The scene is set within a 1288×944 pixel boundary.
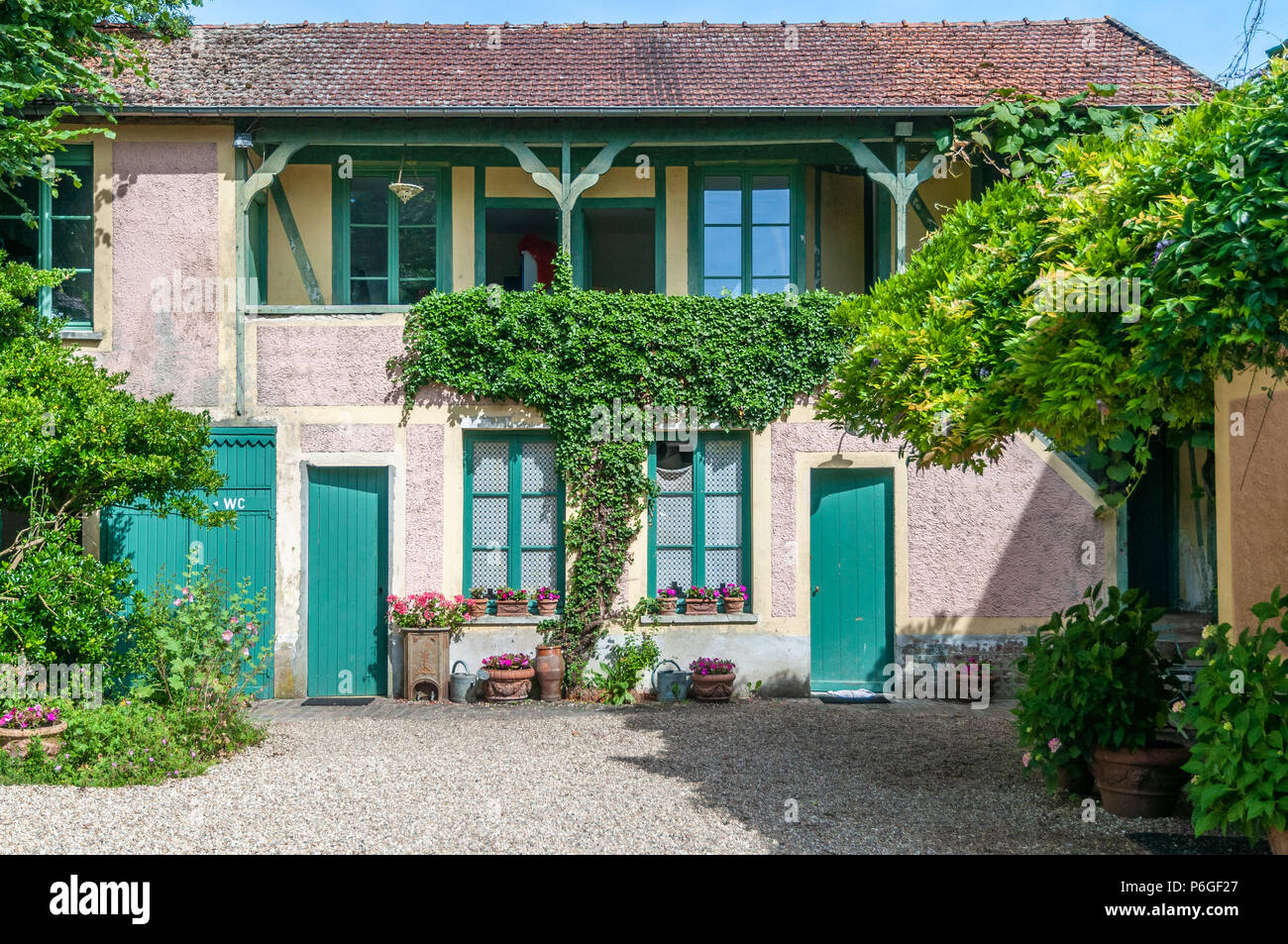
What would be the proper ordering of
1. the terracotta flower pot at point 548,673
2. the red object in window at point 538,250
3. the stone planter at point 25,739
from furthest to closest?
the red object in window at point 538,250 < the terracotta flower pot at point 548,673 < the stone planter at point 25,739

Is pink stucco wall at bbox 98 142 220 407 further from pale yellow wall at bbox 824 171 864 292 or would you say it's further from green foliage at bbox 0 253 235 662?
pale yellow wall at bbox 824 171 864 292

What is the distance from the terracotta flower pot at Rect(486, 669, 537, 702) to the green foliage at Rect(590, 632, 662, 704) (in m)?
0.64

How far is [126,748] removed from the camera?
639 centimetres

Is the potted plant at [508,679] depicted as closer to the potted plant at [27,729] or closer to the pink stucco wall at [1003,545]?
the pink stucco wall at [1003,545]

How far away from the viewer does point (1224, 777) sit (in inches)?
163

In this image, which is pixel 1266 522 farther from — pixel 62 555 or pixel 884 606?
pixel 62 555

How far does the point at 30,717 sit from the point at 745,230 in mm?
7451

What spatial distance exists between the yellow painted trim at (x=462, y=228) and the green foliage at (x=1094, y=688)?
6616mm

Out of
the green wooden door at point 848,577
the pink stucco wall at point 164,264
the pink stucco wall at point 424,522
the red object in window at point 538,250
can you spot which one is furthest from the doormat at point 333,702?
the red object in window at point 538,250

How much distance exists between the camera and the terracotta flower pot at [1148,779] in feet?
18.0

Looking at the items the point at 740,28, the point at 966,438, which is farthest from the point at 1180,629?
the point at 740,28

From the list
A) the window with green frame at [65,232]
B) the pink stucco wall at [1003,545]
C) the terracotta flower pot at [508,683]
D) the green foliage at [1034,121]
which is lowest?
the terracotta flower pot at [508,683]

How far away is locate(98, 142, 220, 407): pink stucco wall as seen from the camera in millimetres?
9547

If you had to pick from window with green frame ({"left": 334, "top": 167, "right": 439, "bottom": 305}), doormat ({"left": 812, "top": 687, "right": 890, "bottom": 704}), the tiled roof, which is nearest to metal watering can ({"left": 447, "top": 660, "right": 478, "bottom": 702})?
doormat ({"left": 812, "top": 687, "right": 890, "bottom": 704})
